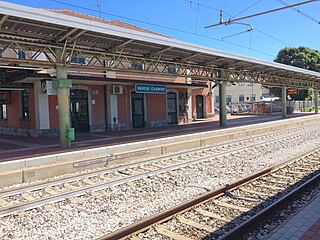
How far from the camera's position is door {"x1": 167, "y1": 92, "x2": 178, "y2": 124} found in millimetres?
24750

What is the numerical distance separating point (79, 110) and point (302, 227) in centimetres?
1634

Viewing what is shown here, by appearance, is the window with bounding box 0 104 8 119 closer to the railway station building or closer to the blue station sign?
the railway station building

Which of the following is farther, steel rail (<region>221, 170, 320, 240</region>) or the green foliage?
the green foliage

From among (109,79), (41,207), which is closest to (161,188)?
(41,207)

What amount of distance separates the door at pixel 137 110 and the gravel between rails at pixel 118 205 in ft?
41.9

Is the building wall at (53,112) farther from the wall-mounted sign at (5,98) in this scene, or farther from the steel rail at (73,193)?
the steel rail at (73,193)

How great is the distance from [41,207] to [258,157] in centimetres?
741

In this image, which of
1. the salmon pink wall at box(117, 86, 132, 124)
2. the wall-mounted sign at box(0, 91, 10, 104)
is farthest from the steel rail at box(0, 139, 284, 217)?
the wall-mounted sign at box(0, 91, 10, 104)

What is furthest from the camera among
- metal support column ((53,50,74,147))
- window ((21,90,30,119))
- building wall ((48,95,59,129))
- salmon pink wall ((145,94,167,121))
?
salmon pink wall ((145,94,167,121))

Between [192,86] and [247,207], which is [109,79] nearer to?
[192,86]

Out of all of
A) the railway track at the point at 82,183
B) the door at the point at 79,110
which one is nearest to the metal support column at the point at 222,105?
the door at the point at 79,110

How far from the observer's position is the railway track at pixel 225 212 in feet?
14.6

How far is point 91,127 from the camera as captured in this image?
1928 cm

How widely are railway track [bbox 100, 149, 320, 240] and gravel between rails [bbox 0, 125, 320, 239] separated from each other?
18.0 inches
